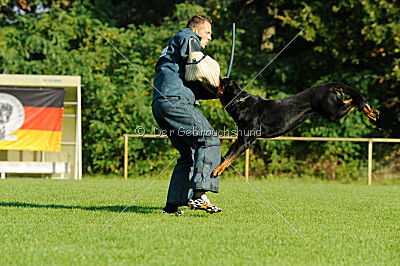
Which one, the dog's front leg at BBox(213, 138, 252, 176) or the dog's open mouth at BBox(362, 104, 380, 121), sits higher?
the dog's open mouth at BBox(362, 104, 380, 121)

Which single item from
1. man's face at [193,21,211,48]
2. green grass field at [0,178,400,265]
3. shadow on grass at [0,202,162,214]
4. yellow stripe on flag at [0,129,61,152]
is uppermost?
man's face at [193,21,211,48]

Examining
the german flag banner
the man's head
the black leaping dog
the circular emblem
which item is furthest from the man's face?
the circular emblem

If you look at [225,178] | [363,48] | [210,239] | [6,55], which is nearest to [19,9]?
[6,55]

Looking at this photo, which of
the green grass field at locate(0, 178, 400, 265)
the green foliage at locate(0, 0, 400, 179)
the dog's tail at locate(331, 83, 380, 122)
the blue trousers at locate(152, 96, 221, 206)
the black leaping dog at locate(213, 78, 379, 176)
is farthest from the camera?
the green foliage at locate(0, 0, 400, 179)

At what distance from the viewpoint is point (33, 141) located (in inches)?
627

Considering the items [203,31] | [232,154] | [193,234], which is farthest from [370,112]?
[193,234]

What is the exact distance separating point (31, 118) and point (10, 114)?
1.70ft

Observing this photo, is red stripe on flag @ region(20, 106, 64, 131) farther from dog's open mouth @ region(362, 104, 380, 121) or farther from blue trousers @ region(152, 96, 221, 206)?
dog's open mouth @ region(362, 104, 380, 121)

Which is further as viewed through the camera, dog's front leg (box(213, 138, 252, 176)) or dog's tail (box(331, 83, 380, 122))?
dog's tail (box(331, 83, 380, 122))

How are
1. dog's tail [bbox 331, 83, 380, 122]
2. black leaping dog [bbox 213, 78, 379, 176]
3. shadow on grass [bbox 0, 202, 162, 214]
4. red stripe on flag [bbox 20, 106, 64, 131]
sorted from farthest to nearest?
red stripe on flag [bbox 20, 106, 64, 131]
shadow on grass [bbox 0, 202, 162, 214]
dog's tail [bbox 331, 83, 380, 122]
black leaping dog [bbox 213, 78, 379, 176]

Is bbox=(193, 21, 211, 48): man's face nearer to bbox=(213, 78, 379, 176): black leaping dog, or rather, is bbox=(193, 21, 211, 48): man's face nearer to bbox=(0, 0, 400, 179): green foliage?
bbox=(213, 78, 379, 176): black leaping dog

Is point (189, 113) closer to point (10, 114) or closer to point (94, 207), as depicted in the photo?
point (94, 207)

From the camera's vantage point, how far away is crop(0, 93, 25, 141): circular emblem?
51.8 ft

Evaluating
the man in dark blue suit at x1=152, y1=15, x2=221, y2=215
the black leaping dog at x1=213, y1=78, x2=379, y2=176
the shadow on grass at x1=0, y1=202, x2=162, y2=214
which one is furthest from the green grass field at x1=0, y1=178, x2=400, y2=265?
the black leaping dog at x1=213, y1=78, x2=379, y2=176
